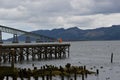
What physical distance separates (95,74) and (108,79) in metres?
3.82

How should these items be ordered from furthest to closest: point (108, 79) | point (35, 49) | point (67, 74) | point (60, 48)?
1. point (60, 48)
2. point (35, 49)
3. point (108, 79)
4. point (67, 74)

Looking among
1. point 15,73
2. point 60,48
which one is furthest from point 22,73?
point 60,48

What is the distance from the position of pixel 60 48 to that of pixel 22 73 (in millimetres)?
60579

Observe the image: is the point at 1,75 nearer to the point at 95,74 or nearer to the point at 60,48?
the point at 95,74

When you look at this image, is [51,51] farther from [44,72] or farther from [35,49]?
[44,72]

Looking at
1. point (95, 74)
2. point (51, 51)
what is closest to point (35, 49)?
point (51, 51)

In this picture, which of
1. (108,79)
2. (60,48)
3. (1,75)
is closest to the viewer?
(1,75)

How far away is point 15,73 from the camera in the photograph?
39.7 meters

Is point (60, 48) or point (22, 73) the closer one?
point (22, 73)

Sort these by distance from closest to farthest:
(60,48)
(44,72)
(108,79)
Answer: (44,72) < (108,79) < (60,48)

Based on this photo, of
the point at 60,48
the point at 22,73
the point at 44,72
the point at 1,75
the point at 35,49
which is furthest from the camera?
the point at 60,48

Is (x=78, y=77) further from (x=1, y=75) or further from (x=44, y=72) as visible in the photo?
(x=1, y=75)

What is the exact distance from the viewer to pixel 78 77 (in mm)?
54688

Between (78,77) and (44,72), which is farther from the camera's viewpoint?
(78,77)
